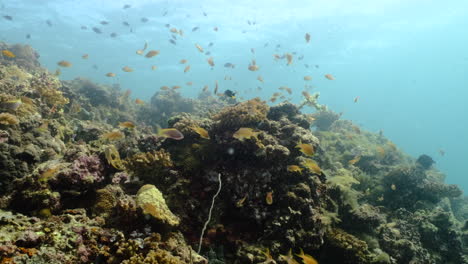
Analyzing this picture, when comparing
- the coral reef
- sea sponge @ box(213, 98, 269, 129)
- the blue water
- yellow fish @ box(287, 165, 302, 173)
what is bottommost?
the coral reef

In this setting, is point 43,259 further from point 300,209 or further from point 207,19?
point 207,19

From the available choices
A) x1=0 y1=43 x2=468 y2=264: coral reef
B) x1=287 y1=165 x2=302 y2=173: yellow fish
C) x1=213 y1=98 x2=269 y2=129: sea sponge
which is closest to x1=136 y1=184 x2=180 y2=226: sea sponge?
Result: x1=0 y1=43 x2=468 y2=264: coral reef

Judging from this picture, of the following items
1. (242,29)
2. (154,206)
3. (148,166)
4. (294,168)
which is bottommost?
(154,206)

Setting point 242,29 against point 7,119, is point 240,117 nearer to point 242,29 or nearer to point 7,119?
point 7,119

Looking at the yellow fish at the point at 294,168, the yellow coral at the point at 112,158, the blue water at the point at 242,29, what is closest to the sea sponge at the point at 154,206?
the yellow coral at the point at 112,158

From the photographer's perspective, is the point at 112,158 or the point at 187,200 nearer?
the point at 187,200

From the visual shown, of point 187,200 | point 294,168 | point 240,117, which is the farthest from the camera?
point 240,117

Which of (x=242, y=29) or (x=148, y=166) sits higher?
(x=242, y=29)

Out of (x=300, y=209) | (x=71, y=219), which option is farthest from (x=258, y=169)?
(x=71, y=219)

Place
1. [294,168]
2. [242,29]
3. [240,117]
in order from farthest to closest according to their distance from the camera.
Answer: [242,29]
[240,117]
[294,168]

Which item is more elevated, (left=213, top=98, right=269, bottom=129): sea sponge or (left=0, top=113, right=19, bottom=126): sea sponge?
(left=213, top=98, right=269, bottom=129): sea sponge

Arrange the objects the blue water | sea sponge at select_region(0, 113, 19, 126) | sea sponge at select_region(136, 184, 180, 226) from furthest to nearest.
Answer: the blue water < sea sponge at select_region(0, 113, 19, 126) < sea sponge at select_region(136, 184, 180, 226)

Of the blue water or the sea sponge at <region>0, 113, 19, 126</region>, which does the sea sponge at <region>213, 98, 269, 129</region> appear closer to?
the sea sponge at <region>0, 113, 19, 126</region>

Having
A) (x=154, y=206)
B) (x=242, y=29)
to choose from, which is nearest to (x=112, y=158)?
(x=154, y=206)
